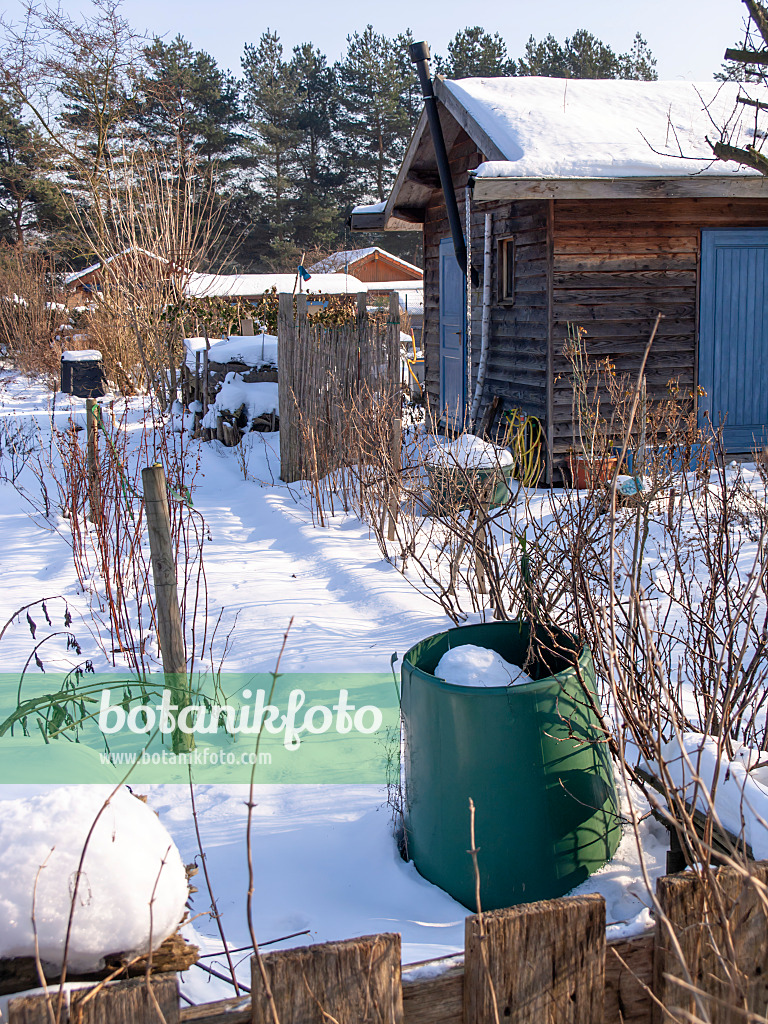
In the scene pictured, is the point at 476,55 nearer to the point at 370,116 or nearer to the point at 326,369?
the point at 370,116

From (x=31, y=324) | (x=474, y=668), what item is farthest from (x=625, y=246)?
(x=31, y=324)

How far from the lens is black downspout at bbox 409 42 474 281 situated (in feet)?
31.3

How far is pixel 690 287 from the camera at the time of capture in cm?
818

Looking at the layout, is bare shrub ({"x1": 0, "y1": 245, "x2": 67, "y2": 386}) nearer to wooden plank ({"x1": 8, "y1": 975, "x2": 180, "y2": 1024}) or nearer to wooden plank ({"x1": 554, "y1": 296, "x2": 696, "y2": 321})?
wooden plank ({"x1": 554, "y1": 296, "x2": 696, "y2": 321})

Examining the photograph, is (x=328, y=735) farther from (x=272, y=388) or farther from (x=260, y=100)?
(x=260, y=100)

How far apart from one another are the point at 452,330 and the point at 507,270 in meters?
2.25

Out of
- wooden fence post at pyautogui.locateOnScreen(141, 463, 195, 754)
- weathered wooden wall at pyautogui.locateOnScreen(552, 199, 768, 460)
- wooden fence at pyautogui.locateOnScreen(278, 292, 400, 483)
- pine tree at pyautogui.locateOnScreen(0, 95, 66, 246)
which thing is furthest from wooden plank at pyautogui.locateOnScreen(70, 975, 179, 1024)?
pine tree at pyautogui.locateOnScreen(0, 95, 66, 246)

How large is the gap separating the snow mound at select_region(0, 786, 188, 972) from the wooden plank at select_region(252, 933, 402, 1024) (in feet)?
0.70

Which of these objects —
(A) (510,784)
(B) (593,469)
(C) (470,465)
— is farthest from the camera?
(C) (470,465)

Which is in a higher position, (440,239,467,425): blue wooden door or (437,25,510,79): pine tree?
(437,25,510,79): pine tree

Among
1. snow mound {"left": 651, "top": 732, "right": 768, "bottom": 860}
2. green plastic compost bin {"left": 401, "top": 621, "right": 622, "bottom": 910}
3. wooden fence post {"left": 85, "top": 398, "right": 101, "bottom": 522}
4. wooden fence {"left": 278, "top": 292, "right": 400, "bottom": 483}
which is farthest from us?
wooden fence {"left": 278, "top": 292, "right": 400, "bottom": 483}

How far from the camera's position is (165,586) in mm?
3492

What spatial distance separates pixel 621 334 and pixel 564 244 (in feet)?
3.20

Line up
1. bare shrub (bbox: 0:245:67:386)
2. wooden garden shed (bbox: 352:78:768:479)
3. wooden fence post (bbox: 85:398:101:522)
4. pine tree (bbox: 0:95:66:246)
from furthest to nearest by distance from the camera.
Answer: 1. pine tree (bbox: 0:95:66:246)
2. bare shrub (bbox: 0:245:67:386)
3. wooden garden shed (bbox: 352:78:768:479)
4. wooden fence post (bbox: 85:398:101:522)
